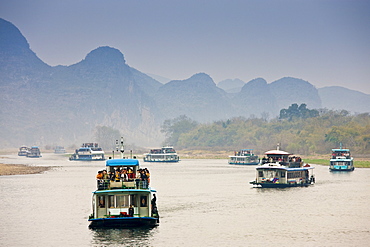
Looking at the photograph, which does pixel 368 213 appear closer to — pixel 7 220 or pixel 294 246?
pixel 294 246

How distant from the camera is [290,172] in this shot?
287 feet

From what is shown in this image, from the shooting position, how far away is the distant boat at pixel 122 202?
159ft

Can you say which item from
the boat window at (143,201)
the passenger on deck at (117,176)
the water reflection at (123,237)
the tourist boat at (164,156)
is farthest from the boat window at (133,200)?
the tourist boat at (164,156)

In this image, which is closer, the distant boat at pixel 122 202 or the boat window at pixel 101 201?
the distant boat at pixel 122 202

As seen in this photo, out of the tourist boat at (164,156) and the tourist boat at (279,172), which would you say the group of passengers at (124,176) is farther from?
the tourist boat at (164,156)

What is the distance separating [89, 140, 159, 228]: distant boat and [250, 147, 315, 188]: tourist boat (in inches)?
1522

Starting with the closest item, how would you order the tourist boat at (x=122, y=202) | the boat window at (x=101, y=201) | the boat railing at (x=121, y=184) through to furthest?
1. the tourist boat at (x=122, y=202)
2. the boat railing at (x=121, y=184)
3. the boat window at (x=101, y=201)

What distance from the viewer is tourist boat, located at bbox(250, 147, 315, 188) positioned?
A: 282ft

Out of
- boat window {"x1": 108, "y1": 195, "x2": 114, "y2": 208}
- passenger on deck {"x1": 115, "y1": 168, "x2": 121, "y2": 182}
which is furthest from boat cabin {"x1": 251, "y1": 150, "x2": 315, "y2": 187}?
boat window {"x1": 108, "y1": 195, "x2": 114, "y2": 208}

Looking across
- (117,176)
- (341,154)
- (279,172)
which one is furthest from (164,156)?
(117,176)

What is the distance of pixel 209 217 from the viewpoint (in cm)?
5797

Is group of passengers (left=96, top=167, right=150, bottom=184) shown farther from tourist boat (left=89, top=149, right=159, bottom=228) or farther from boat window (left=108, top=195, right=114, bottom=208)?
boat window (left=108, top=195, right=114, bottom=208)

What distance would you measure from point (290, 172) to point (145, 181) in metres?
42.5

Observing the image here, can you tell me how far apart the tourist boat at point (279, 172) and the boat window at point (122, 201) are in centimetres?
3937
